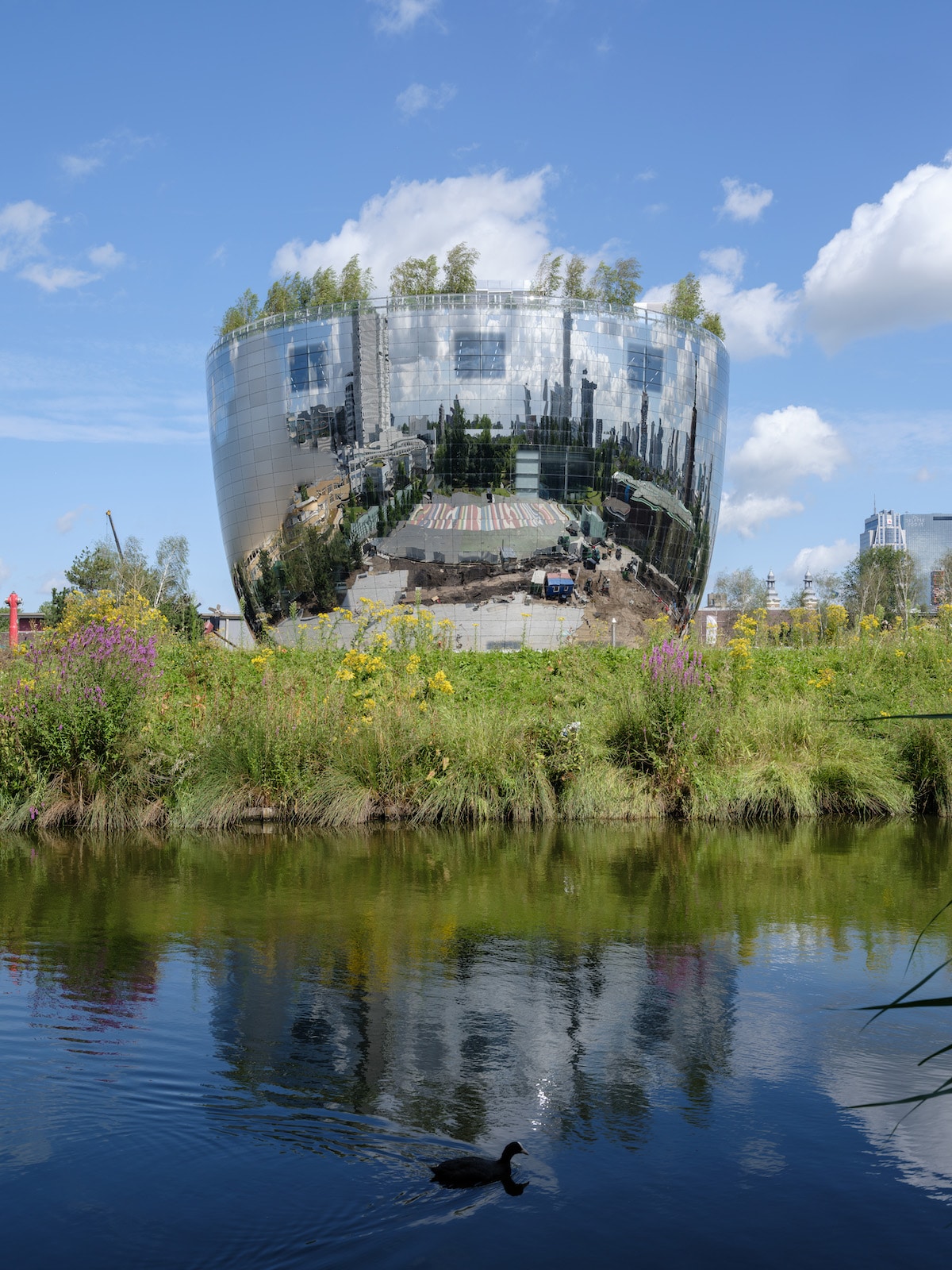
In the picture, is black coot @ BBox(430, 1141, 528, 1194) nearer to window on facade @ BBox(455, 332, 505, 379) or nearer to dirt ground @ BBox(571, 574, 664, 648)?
dirt ground @ BBox(571, 574, 664, 648)

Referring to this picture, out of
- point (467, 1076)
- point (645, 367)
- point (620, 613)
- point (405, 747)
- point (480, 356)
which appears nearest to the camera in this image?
point (467, 1076)

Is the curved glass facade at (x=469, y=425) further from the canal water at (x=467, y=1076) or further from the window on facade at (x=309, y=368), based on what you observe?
the canal water at (x=467, y=1076)

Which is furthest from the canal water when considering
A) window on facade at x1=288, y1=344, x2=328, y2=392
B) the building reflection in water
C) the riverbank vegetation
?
window on facade at x1=288, y1=344, x2=328, y2=392

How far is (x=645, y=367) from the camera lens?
105 ft

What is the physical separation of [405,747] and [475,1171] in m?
9.16

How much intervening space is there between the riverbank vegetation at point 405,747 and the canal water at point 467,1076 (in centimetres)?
375

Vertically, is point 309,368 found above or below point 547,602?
above

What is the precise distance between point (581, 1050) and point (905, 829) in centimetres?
876

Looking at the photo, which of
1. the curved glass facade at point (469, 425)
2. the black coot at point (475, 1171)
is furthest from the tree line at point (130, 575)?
the black coot at point (475, 1171)

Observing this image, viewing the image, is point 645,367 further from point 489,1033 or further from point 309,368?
point 489,1033

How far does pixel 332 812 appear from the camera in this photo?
12195 mm

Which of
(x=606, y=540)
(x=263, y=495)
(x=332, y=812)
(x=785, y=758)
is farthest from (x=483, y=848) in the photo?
(x=263, y=495)

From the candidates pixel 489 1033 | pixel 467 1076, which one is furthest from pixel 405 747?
pixel 467 1076

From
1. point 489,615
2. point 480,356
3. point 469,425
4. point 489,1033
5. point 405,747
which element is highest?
point 480,356
